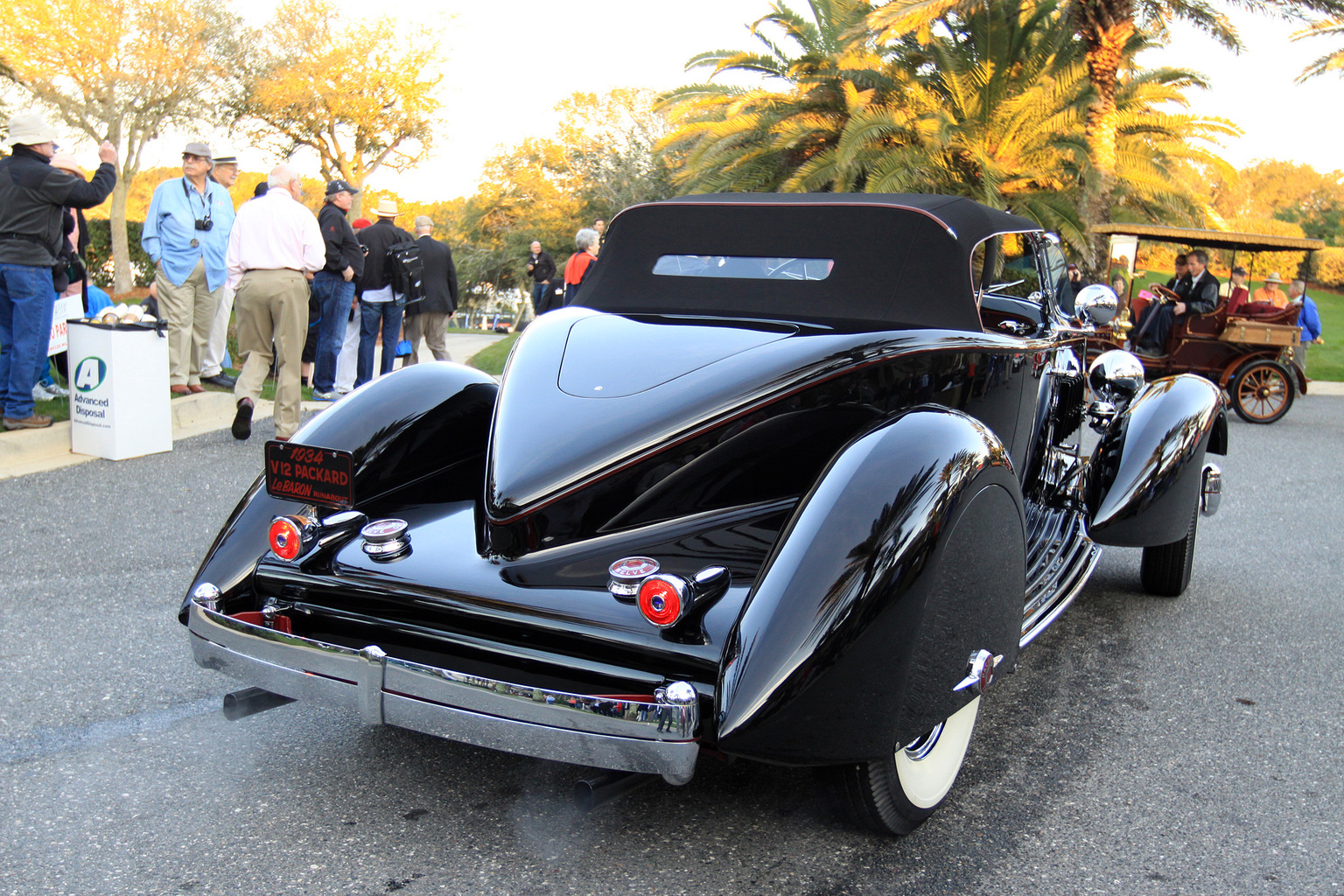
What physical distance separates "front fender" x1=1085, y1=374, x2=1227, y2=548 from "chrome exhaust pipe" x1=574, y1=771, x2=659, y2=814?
222 cm

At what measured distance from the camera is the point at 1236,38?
49.4 feet

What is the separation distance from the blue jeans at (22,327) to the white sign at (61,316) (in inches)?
30.1

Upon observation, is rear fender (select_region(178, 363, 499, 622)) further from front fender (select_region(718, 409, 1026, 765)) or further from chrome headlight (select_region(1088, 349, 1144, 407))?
chrome headlight (select_region(1088, 349, 1144, 407))

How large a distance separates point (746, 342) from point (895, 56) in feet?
51.7

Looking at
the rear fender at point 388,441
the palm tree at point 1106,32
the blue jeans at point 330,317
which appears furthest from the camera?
the palm tree at point 1106,32

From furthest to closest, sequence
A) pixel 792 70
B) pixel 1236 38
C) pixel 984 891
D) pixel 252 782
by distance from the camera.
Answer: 1. pixel 792 70
2. pixel 1236 38
3. pixel 252 782
4. pixel 984 891

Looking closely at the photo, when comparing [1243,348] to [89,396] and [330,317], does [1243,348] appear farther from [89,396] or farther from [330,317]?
[89,396]

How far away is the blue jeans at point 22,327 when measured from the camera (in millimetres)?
6141

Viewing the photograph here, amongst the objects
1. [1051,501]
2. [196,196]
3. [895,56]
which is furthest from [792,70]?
[1051,501]

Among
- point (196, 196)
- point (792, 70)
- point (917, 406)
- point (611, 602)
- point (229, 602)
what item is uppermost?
point (792, 70)

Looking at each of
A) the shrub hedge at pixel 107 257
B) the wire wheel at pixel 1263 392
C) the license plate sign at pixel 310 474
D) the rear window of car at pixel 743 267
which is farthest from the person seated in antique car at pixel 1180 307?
the shrub hedge at pixel 107 257

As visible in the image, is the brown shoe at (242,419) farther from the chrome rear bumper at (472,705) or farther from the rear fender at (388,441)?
the chrome rear bumper at (472,705)

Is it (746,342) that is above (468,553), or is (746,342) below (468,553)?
above

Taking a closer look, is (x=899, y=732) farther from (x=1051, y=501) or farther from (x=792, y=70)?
(x=792, y=70)
